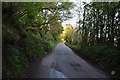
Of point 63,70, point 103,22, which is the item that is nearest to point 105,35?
point 103,22

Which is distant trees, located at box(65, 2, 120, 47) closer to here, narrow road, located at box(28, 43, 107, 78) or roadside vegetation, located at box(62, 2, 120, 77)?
roadside vegetation, located at box(62, 2, 120, 77)

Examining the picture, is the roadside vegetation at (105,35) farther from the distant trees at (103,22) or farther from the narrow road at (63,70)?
the narrow road at (63,70)

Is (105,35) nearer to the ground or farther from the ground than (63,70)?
farther from the ground

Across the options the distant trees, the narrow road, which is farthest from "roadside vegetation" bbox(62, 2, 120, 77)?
the narrow road

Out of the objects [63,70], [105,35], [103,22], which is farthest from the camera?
[103,22]

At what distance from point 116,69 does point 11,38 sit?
7.22m

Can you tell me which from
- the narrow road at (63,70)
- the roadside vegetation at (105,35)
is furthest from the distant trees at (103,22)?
the narrow road at (63,70)

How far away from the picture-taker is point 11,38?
293 inches

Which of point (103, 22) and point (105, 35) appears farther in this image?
point (103, 22)

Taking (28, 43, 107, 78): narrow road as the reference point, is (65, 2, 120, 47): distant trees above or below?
above

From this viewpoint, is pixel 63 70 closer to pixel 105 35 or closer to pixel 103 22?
pixel 105 35

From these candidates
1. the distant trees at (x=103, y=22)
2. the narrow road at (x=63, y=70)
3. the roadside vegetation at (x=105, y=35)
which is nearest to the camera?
the narrow road at (x=63, y=70)

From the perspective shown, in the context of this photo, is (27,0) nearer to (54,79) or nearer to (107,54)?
(54,79)

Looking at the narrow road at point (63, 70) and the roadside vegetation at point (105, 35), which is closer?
the narrow road at point (63, 70)
